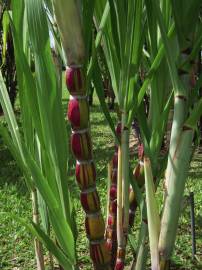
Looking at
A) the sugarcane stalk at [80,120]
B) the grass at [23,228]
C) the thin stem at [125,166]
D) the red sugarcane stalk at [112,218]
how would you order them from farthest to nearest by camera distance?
1. the grass at [23,228]
2. the red sugarcane stalk at [112,218]
3. the thin stem at [125,166]
4. the sugarcane stalk at [80,120]

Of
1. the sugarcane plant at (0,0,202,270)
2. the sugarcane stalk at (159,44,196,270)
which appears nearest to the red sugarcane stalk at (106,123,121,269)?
the sugarcane plant at (0,0,202,270)

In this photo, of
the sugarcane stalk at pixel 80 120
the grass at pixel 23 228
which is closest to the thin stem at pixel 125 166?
the sugarcane stalk at pixel 80 120

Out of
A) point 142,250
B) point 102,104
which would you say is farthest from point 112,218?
point 102,104

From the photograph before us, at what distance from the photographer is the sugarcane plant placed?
0.74 m

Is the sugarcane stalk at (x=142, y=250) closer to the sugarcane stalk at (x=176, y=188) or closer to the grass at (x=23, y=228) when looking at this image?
the sugarcane stalk at (x=176, y=188)

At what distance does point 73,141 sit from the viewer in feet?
2.61

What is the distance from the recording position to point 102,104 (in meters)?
0.93

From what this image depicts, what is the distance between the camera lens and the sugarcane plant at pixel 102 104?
2.44 feet

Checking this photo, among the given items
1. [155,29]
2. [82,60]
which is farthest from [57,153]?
[155,29]

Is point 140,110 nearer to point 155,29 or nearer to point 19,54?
point 155,29

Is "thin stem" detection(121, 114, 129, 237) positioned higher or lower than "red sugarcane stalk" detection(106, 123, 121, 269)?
higher

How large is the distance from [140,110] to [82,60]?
22cm

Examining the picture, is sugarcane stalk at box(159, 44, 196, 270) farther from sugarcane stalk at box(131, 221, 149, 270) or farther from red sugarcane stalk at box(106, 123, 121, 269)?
red sugarcane stalk at box(106, 123, 121, 269)

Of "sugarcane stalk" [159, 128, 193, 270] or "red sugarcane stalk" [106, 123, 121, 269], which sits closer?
"sugarcane stalk" [159, 128, 193, 270]
